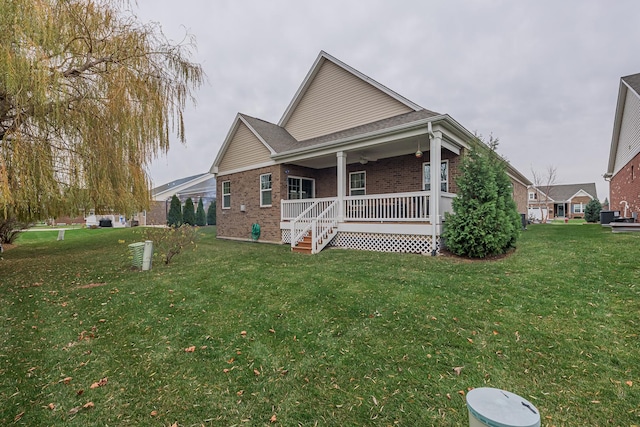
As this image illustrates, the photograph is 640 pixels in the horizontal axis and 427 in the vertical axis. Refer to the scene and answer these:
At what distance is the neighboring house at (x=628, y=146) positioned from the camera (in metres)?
12.6

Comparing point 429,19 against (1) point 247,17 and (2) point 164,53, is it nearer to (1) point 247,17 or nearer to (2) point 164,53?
(1) point 247,17

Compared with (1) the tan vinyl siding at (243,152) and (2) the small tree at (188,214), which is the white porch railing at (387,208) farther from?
(2) the small tree at (188,214)

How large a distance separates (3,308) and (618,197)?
25.7 m

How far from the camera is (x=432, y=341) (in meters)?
3.43

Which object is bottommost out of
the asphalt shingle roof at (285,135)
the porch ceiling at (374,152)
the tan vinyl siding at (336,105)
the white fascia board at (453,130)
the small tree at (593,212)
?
the small tree at (593,212)

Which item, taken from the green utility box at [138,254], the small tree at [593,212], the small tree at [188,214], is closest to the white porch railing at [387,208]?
the green utility box at [138,254]

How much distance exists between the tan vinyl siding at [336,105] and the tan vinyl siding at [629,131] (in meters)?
10.5

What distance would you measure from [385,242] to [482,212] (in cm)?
298

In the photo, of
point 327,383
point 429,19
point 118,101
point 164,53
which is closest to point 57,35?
point 118,101

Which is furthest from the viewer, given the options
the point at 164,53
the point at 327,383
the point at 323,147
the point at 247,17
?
the point at 247,17

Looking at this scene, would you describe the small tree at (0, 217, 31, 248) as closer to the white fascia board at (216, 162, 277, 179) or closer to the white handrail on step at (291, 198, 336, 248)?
the white fascia board at (216, 162, 277, 179)

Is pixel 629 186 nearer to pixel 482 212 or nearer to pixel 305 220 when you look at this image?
pixel 482 212

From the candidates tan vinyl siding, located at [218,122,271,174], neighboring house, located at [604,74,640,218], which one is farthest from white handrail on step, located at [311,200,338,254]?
neighboring house, located at [604,74,640,218]

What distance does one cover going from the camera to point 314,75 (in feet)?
44.5
